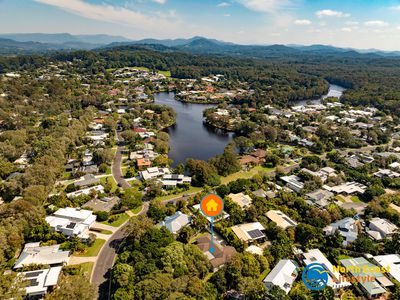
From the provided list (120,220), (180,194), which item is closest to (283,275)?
(180,194)

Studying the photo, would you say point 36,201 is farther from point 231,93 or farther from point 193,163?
point 231,93

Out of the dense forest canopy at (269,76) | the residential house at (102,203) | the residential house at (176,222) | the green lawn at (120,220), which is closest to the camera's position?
the residential house at (176,222)

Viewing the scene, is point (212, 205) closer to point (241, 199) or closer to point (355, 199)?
point (241, 199)

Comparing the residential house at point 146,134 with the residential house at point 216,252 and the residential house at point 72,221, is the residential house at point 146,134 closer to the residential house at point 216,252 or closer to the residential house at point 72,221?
the residential house at point 72,221

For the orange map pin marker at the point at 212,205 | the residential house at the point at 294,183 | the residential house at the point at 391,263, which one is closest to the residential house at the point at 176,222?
the orange map pin marker at the point at 212,205

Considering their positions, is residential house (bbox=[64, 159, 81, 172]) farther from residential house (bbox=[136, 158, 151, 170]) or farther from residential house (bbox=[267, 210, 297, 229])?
residential house (bbox=[267, 210, 297, 229])

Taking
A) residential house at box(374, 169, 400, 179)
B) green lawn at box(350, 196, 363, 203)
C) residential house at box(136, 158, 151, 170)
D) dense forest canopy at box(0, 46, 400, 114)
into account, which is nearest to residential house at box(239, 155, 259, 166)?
green lawn at box(350, 196, 363, 203)

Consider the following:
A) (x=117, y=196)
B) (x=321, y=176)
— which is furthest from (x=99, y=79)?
(x=321, y=176)
